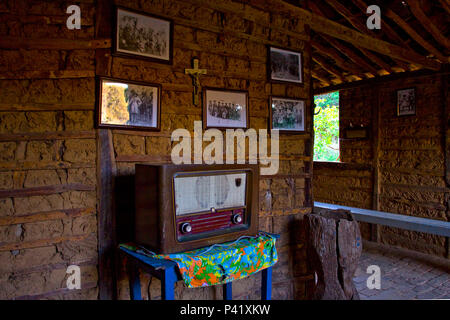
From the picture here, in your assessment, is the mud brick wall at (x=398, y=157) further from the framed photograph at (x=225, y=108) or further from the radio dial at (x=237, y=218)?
the radio dial at (x=237, y=218)

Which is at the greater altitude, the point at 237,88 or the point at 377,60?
the point at 377,60

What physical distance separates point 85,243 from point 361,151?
5.50 meters

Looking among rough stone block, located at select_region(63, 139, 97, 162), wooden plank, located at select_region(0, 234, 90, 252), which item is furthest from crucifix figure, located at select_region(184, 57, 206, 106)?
wooden plank, located at select_region(0, 234, 90, 252)

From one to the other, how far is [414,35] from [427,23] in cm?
26

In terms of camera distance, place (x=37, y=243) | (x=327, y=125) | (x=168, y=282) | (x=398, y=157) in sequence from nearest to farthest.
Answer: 1. (x=168, y=282)
2. (x=37, y=243)
3. (x=398, y=157)
4. (x=327, y=125)

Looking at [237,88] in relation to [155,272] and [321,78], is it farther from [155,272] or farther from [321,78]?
[321,78]

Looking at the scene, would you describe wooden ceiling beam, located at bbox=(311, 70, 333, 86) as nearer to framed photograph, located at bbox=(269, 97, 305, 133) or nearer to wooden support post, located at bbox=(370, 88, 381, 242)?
wooden support post, located at bbox=(370, 88, 381, 242)

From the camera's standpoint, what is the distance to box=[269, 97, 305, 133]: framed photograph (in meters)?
3.25

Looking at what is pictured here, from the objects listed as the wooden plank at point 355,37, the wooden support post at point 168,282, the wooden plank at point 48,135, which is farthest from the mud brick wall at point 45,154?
the wooden plank at point 355,37

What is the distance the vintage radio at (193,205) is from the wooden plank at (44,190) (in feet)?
1.57

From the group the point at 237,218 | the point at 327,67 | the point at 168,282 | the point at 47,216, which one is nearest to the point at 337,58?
the point at 327,67

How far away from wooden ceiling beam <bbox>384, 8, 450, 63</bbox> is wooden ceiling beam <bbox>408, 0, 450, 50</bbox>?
13 cm

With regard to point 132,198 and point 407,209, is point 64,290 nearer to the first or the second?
point 132,198

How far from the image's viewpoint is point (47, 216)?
7.19ft
